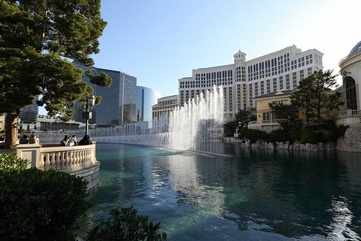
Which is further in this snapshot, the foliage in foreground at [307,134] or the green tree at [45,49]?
the foliage in foreground at [307,134]

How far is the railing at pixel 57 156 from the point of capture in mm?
9844

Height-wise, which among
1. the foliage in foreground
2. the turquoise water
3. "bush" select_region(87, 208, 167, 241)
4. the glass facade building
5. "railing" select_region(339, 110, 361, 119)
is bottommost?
the turquoise water

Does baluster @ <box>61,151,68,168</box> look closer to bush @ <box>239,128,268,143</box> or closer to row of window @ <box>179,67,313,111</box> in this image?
bush @ <box>239,128,268,143</box>

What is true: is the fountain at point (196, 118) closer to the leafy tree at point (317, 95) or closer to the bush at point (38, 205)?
the leafy tree at point (317, 95)

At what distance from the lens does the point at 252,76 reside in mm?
126438

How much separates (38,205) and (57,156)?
7994mm

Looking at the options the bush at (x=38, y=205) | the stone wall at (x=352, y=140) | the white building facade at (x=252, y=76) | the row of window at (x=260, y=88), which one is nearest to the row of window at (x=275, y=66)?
the white building facade at (x=252, y=76)

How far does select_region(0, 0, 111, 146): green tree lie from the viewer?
10258 mm

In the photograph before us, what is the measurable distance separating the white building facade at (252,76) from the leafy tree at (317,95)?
65411mm

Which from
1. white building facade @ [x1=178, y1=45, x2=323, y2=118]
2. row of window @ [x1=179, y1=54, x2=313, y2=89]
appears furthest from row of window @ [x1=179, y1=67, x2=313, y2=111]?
row of window @ [x1=179, y1=54, x2=313, y2=89]

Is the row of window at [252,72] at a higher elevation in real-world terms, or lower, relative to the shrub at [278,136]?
higher

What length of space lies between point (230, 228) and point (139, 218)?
4.94m

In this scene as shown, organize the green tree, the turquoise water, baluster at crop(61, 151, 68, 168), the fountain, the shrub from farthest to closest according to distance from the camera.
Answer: the shrub, the fountain, baluster at crop(61, 151, 68, 168), the green tree, the turquoise water

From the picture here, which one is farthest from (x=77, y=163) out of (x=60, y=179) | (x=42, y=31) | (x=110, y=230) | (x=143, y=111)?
(x=143, y=111)
